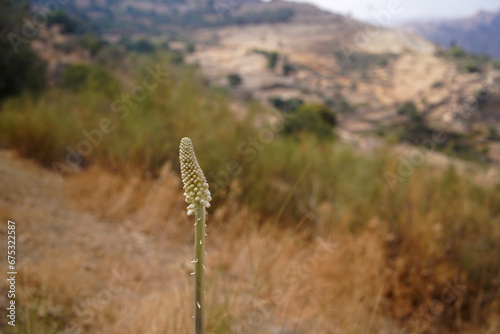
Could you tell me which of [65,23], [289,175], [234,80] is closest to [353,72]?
[234,80]

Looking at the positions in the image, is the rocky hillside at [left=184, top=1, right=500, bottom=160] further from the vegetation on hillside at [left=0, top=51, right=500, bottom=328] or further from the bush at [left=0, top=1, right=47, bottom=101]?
the vegetation on hillside at [left=0, top=51, right=500, bottom=328]

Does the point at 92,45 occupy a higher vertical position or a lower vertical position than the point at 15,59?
higher

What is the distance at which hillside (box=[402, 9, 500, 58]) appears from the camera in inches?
2207

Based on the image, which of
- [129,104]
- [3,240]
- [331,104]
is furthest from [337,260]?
[331,104]

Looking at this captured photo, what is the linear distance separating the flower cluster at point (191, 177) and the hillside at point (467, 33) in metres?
60.3

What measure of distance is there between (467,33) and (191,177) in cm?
7856

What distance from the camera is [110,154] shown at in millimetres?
5121

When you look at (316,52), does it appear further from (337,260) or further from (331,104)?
(337,260)

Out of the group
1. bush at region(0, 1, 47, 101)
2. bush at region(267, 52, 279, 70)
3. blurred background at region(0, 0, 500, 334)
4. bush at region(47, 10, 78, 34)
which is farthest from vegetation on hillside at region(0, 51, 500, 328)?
bush at region(267, 52, 279, 70)

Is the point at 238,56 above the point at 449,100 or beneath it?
above

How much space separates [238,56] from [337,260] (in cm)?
5351

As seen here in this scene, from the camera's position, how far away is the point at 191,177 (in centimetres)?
69

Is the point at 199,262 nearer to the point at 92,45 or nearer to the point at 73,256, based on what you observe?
the point at 73,256

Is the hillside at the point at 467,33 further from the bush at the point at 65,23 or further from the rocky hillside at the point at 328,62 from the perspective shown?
the bush at the point at 65,23
